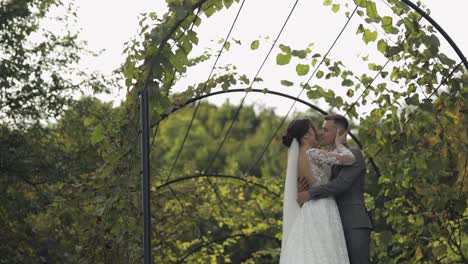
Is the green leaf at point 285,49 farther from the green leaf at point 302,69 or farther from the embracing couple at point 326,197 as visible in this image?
the embracing couple at point 326,197

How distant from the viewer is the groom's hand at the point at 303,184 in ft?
22.3

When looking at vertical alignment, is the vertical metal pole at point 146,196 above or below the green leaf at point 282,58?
below

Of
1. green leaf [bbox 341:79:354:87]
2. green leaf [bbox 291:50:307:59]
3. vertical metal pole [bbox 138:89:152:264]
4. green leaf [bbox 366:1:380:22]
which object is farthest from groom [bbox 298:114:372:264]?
green leaf [bbox 341:79:354:87]

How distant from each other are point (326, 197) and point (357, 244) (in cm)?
33

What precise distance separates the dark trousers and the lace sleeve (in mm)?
423

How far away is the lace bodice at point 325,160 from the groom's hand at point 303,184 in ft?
0.24

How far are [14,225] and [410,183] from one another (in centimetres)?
601

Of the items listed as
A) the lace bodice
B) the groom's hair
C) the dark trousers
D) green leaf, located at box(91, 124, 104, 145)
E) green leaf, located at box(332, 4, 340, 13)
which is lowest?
the dark trousers

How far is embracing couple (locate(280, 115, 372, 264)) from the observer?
21.7ft

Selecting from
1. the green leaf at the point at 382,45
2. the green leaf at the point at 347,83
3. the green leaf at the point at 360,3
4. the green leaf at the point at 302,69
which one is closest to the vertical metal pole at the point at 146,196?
the green leaf at the point at 360,3

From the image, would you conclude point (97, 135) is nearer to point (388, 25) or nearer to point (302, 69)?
point (302, 69)

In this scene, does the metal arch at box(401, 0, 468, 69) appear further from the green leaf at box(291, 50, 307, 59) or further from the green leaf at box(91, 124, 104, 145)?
the green leaf at box(91, 124, 104, 145)

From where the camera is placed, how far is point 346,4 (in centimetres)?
822

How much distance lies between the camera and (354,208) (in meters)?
6.69
